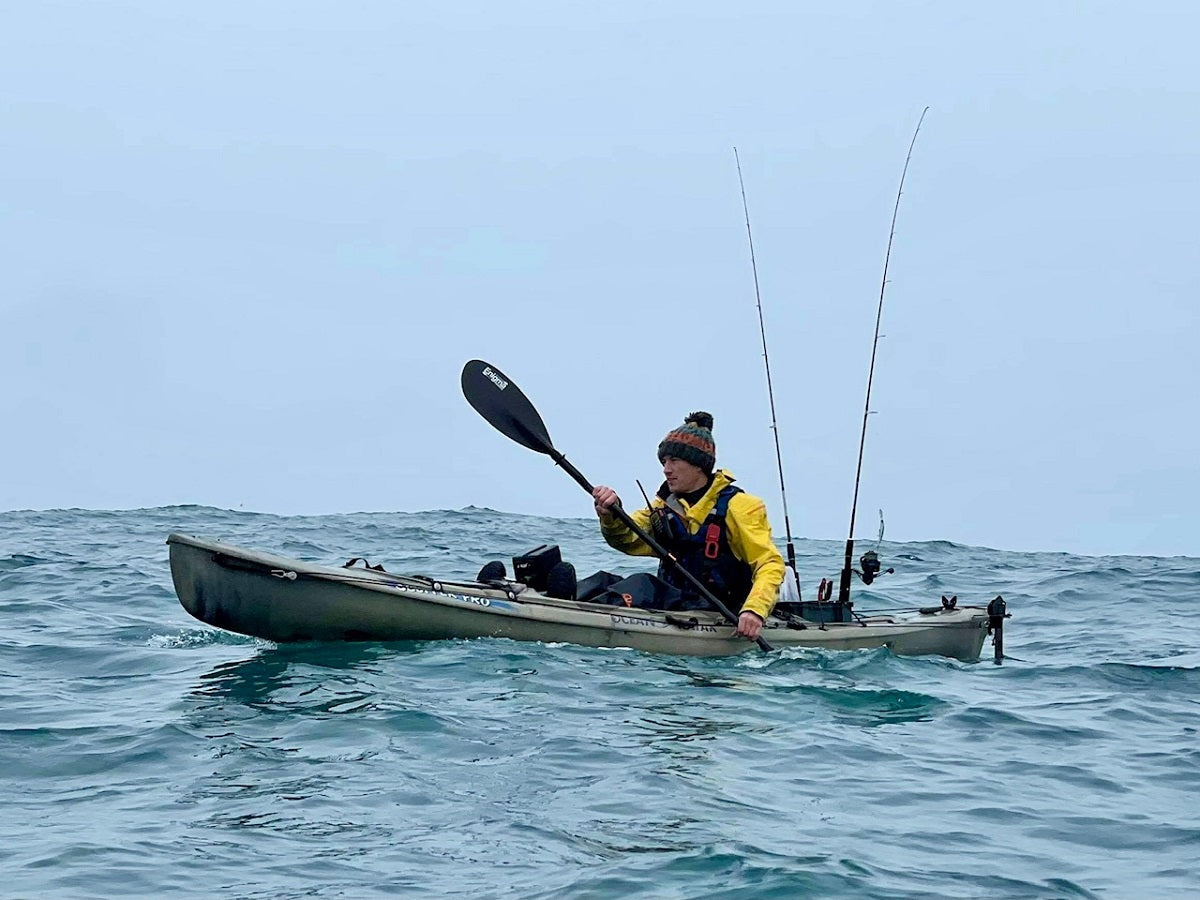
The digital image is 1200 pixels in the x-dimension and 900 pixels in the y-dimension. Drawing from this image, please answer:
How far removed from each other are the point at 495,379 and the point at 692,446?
130cm

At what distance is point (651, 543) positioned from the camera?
8.11 metres

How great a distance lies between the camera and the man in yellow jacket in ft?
26.9

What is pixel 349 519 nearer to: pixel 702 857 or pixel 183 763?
pixel 183 763

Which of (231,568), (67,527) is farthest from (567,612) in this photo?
(67,527)

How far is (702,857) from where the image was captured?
4430mm

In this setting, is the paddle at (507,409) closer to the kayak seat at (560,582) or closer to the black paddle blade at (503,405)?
the black paddle blade at (503,405)

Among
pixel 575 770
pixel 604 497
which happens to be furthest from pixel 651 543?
pixel 575 770

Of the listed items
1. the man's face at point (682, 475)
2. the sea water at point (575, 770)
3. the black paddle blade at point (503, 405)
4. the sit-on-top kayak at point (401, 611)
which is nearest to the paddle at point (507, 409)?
the black paddle blade at point (503, 405)

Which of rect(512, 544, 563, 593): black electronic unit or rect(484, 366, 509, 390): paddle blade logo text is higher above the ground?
rect(484, 366, 509, 390): paddle blade logo text

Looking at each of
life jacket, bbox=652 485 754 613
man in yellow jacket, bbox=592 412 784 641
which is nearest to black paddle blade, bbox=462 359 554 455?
man in yellow jacket, bbox=592 412 784 641

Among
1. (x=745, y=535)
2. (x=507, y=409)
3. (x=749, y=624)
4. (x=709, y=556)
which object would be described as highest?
(x=507, y=409)

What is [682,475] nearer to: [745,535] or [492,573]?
[745,535]

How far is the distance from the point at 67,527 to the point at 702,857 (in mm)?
15688

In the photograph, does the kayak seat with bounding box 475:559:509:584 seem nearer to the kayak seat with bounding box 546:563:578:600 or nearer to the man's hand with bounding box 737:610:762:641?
the kayak seat with bounding box 546:563:578:600
